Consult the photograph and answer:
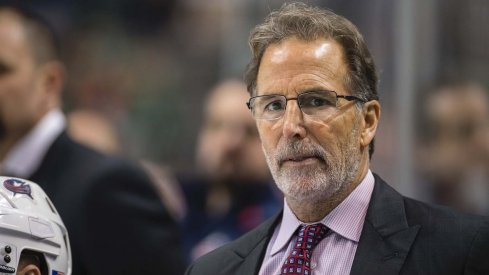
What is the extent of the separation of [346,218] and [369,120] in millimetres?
343

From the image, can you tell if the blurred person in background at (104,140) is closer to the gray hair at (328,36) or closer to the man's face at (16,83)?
the man's face at (16,83)

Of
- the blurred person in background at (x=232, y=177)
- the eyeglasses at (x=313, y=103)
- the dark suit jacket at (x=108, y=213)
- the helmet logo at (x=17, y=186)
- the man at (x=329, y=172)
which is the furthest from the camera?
the blurred person in background at (x=232, y=177)

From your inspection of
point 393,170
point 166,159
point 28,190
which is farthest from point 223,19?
point 28,190

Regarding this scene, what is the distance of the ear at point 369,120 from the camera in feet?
10.8

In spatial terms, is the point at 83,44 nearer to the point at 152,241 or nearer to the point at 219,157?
the point at 219,157

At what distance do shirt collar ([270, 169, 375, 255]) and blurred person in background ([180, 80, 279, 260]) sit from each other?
188 cm

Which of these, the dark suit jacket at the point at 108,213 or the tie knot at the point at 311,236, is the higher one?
the tie knot at the point at 311,236

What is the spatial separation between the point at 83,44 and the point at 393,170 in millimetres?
3846

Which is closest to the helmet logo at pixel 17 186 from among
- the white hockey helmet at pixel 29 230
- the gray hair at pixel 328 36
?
the white hockey helmet at pixel 29 230

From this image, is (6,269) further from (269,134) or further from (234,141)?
(234,141)

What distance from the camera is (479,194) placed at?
5043 millimetres

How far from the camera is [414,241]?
308 centimetres

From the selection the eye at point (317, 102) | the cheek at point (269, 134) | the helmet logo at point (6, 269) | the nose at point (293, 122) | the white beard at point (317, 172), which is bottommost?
the helmet logo at point (6, 269)

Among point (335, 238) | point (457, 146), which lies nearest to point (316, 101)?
point (335, 238)
